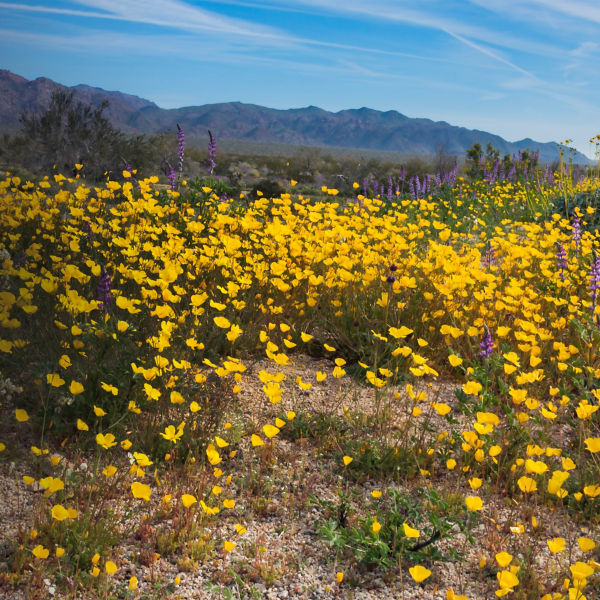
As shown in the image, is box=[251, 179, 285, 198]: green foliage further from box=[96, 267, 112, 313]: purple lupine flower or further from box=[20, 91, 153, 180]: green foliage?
box=[96, 267, 112, 313]: purple lupine flower

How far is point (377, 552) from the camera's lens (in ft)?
7.56

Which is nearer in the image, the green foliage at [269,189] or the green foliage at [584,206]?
the green foliage at [584,206]

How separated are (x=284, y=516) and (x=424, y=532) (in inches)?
25.8

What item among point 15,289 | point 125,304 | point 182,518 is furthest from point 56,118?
point 182,518

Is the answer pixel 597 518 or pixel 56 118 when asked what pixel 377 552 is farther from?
pixel 56 118

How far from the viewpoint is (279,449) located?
309 centimetres

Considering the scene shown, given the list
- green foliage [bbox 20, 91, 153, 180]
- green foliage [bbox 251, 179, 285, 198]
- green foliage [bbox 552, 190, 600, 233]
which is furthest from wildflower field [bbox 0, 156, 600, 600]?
green foliage [bbox 20, 91, 153, 180]

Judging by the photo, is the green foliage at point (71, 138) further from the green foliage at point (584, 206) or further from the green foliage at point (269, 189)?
the green foliage at point (584, 206)

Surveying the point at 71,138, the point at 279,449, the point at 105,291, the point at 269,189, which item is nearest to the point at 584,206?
the point at 269,189

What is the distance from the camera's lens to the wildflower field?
2.23 m

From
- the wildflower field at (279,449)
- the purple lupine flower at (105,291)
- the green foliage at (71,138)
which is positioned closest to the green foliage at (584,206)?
the wildflower field at (279,449)

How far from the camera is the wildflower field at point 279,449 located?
223 cm

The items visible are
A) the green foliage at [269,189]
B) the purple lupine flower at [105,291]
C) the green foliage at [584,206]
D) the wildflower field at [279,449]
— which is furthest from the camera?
the green foliage at [269,189]

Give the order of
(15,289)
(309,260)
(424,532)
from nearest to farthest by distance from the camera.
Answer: (424,532) < (15,289) < (309,260)
